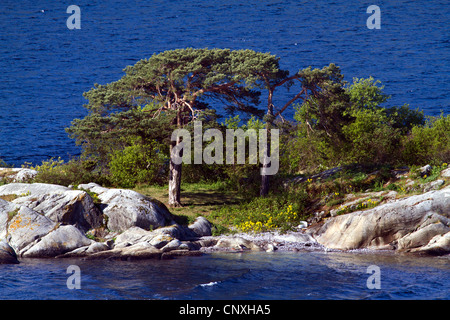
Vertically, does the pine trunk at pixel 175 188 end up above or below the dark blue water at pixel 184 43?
below

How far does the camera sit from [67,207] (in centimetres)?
2300

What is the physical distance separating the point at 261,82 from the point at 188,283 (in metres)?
16.1

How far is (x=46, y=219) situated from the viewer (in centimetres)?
2183

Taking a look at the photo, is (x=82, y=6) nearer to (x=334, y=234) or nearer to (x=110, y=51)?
(x=110, y=51)

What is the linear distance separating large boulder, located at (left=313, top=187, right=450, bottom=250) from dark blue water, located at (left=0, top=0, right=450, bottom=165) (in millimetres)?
52690

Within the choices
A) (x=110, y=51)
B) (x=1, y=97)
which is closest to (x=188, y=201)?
(x=1, y=97)

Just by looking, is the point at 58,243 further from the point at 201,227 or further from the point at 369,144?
the point at 369,144

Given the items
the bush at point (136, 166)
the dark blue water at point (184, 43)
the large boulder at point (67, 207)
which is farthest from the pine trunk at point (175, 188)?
the dark blue water at point (184, 43)

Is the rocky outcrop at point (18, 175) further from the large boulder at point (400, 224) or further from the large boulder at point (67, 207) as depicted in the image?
the large boulder at point (400, 224)

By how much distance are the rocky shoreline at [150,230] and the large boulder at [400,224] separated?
0.04 m

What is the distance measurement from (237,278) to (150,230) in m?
8.04

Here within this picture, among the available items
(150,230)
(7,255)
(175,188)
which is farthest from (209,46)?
(7,255)

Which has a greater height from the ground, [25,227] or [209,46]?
[209,46]

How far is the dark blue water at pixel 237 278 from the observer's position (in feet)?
47.8
